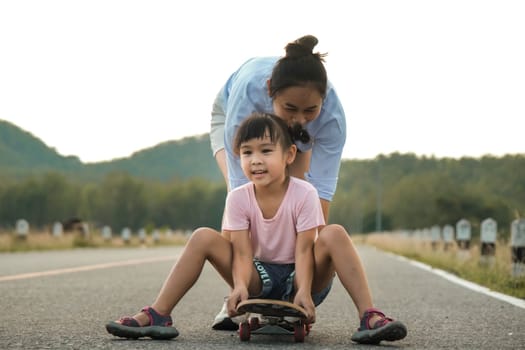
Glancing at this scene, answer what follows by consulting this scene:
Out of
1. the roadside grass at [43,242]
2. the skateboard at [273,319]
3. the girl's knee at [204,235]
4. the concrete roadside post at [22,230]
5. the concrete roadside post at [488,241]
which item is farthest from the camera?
the concrete roadside post at [22,230]

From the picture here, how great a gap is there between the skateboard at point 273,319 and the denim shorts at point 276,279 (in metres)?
0.12

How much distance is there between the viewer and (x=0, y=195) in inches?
2968

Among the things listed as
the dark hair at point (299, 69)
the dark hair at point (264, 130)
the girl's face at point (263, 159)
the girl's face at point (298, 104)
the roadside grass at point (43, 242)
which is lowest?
the roadside grass at point (43, 242)

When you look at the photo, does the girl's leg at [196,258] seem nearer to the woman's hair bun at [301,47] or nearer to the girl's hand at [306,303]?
the girl's hand at [306,303]

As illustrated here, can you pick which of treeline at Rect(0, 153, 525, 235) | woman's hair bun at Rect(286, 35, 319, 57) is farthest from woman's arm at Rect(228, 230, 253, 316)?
treeline at Rect(0, 153, 525, 235)

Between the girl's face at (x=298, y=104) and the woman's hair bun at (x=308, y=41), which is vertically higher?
the woman's hair bun at (x=308, y=41)

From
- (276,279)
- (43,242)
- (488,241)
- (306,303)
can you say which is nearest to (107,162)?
(43,242)

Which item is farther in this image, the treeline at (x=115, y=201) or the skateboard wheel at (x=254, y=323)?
the treeline at (x=115, y=201)

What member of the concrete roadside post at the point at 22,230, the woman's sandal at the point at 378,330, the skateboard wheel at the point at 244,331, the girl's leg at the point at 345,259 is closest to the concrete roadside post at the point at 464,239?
the girl's leg at the point at 345,259

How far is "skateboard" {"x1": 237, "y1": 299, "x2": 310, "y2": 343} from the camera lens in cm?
357

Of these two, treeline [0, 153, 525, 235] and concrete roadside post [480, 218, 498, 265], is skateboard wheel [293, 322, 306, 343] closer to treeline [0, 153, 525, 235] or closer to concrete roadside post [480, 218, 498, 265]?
concrete roadside post [480, 218, 498, 265]

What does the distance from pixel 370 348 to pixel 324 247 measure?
0.55 meters

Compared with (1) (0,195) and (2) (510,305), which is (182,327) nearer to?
(2) (510,305)

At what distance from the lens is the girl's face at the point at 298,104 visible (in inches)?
160
